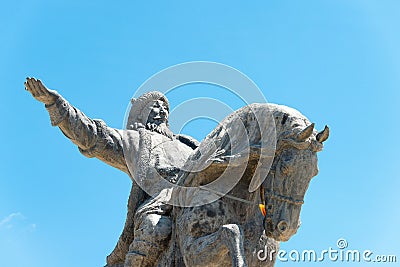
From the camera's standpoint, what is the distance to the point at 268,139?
7.57m

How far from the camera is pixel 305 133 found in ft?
24.4

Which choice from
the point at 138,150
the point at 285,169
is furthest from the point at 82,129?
the point at 285,169

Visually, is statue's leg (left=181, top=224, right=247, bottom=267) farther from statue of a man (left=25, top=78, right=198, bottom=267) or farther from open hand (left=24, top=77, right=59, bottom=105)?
open hand (left=24, top=77, right=59, bottom=105)

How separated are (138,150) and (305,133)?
8.47 feet

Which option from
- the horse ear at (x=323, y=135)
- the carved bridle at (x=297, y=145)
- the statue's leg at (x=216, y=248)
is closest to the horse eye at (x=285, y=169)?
the carved bridle at (x=297, y=145)

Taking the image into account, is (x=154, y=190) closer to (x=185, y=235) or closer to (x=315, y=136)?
(x=185, y=235)

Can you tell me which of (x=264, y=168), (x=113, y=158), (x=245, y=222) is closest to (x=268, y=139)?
(x=264, y=168)

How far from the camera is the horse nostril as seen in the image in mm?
7391

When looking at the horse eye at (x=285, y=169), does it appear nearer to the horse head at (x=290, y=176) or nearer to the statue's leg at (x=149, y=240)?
the horse head at (x=290, y=176)

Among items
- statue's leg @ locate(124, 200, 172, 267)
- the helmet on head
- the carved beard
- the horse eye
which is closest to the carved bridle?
the horse eye

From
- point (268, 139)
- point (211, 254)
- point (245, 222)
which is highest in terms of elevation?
point (268, 139)

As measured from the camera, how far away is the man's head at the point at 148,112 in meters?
9.73

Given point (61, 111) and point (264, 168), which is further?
point (61, 111)

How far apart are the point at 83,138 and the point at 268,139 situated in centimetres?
253
